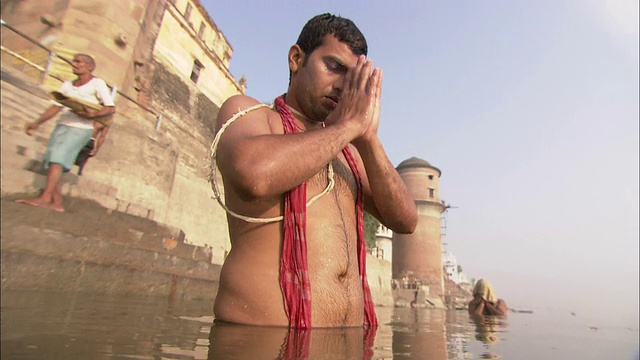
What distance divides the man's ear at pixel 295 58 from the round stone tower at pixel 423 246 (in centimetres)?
2634

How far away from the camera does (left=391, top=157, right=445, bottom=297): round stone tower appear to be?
27.8 meters

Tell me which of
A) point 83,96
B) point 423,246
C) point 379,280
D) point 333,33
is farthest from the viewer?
point 423,246

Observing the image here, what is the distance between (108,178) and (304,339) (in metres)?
5.93

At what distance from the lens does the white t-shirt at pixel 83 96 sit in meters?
5.02

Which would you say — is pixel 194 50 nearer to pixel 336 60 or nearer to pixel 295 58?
pixel 295 58

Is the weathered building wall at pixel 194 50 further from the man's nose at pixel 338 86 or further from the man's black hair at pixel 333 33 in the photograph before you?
the man's nose at pixel 338 86

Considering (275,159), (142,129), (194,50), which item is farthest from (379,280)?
(275,159)

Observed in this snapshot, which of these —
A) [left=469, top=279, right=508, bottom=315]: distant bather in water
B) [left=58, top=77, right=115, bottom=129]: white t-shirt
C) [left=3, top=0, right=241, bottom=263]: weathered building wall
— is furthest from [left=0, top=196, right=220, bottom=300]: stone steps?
[left=469, top=279, right=508, bottom=315]: distant bather in water

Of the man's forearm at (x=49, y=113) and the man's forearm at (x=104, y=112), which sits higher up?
the man's forearm at (x=104, y=112)

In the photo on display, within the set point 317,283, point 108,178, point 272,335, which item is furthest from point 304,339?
point 108,178

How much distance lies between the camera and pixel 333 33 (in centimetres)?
180

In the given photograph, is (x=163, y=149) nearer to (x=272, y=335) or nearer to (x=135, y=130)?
(x=135, y=130)

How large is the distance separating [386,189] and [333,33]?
831 millimetres

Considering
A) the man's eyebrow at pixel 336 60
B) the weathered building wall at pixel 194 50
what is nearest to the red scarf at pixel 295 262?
the man's eyebrow at pixel 336 60
